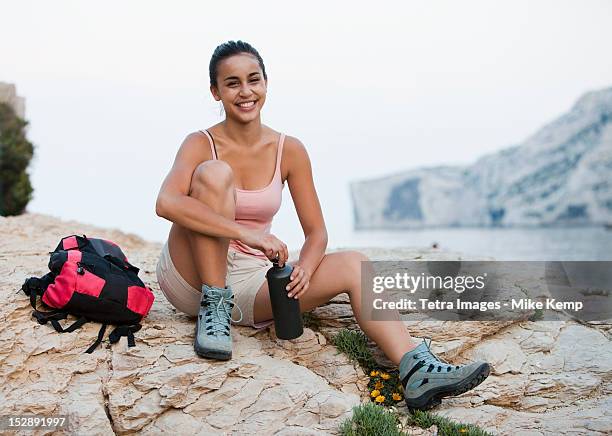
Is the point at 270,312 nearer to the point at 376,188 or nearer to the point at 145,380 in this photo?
the point at 145,380

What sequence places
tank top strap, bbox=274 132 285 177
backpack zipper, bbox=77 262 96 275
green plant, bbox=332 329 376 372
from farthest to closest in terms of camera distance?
1. green plant, bbox=332 329 376 372
2. tank top strap, bbox=274 132 285 177
3. backpack zipper, bbox=77 262 96 275

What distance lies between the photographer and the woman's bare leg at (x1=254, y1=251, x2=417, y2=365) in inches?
166

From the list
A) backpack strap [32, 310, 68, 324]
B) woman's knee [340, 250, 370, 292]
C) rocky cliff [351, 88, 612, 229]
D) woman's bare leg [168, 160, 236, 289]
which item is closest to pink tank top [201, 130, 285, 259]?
woman's bare leg [168, 160, 236, 289]

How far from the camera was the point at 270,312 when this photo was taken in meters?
→ 4.34

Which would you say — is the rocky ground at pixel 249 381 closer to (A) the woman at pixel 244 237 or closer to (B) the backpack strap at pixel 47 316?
(B) the backpack strap at pixel 47 316

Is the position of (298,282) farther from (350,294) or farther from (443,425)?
(443,425)

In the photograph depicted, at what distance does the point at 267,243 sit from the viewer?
12.7 ft

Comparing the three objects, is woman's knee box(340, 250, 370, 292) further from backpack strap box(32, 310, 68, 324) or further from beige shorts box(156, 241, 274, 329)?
backpack strap box(32, 310, 68, 324)

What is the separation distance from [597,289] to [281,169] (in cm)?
394

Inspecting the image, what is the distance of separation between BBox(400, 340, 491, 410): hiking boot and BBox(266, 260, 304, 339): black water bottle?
74 cm

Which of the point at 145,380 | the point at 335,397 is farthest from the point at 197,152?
the point at 335,397

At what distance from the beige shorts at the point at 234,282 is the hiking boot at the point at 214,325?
0.65 feet

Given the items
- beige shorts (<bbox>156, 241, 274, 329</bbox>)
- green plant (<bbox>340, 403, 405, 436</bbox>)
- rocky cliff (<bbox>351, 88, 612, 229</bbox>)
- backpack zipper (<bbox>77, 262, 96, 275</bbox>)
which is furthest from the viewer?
rocky cliff (<bbox>351, 88, 612, 229</bbox>)

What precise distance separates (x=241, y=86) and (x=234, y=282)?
1.32 m
